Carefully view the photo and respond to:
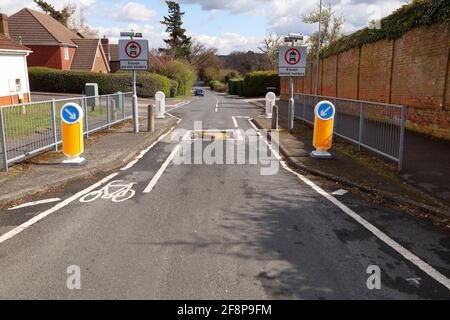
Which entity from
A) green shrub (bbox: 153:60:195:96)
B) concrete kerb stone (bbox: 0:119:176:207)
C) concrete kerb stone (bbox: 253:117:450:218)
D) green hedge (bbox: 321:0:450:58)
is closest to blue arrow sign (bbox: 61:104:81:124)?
concrete kerb stone (bbox: 0:119:176:207)

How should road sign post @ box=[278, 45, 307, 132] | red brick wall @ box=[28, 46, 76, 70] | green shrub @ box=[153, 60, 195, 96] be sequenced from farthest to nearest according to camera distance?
green shrub @ box=[153, 60, 195, 96], red brick wall @ box=[28, 46, 76, 70], road sign post @ box=[278, 45, 307, 132]

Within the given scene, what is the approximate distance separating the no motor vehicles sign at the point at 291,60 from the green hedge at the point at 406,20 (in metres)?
3.66

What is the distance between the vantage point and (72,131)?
898 cm

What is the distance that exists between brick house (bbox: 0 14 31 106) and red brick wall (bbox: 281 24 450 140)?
57.0 feet

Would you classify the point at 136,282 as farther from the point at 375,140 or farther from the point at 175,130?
the point at 175,130

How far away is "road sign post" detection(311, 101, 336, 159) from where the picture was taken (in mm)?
9797

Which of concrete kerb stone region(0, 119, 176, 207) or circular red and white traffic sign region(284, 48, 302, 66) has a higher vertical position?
circular red and white traffic sign region(284, 48, 302, 66)

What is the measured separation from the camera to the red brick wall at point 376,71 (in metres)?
16.2

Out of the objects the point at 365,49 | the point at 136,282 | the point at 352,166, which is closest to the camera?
the point at 136,282

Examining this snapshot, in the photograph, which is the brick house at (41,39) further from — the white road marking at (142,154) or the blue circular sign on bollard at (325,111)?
the blue circular sign on bollard at (325,111)

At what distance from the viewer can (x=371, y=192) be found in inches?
279

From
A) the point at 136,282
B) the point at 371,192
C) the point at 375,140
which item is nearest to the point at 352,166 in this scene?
the point at 375,140

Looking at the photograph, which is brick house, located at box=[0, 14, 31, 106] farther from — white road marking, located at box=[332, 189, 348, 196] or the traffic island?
white road marking, located at box=[332, 189, 348, 196]
